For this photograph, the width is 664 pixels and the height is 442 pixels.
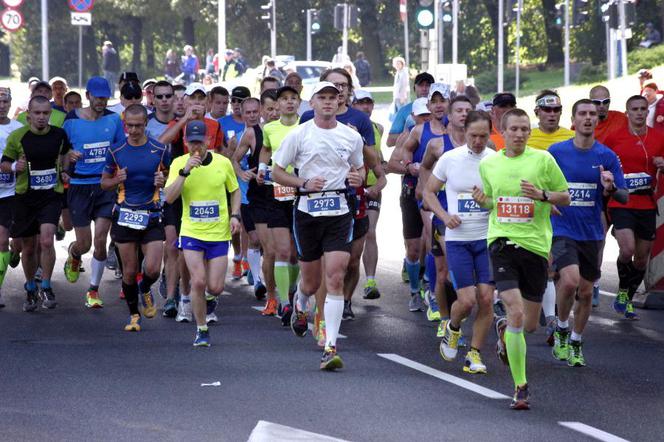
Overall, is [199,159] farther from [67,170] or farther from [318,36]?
[318,36]

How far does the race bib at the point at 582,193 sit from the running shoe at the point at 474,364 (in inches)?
54.4

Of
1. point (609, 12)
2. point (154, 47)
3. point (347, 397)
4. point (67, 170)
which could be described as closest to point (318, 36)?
point (154, 47)

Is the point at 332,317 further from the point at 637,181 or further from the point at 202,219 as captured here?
the point at 637,181

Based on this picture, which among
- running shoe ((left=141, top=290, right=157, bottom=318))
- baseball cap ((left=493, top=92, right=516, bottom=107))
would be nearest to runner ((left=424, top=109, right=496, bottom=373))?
baseball cap ((left=493, top=92, right=516, bottom=107))

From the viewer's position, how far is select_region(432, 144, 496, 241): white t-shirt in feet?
36.1

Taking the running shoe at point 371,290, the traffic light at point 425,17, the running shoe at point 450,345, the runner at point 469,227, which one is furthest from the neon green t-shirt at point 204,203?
the traffic light at point 425,17

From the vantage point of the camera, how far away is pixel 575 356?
444 inches

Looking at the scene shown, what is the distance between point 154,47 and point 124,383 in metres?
82.6

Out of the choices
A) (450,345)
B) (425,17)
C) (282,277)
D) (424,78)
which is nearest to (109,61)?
(425,17)

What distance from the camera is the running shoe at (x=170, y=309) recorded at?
14008 mm

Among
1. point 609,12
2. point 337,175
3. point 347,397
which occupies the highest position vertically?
point 609,12

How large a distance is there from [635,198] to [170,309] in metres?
4.08

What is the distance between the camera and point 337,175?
11.2 m

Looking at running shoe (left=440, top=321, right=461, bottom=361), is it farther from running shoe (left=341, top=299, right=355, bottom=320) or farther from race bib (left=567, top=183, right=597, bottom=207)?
running shoe (left=341, top=299, right=355, bottom=320)
